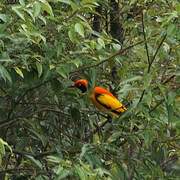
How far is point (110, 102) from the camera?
343 cm

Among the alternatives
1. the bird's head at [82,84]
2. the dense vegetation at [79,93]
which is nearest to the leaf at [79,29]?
the dense vegetation at [79,93]

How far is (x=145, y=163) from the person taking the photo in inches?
118

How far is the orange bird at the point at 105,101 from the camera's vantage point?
10.7ft

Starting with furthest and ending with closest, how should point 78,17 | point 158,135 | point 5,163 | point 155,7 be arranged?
point 155,7 → point 5,163 → point 158,135 → point 78,17

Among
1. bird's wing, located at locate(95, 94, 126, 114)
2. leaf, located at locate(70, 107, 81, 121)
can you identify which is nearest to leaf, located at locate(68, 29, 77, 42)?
leaf, located at locate(70, 107, 81, 121)

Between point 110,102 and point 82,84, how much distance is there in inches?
11.8

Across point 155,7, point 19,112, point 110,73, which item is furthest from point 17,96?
point 155,7

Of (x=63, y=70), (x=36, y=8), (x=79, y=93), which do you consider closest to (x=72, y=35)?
(x=63, y=70)

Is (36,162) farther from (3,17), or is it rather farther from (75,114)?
(3,17)

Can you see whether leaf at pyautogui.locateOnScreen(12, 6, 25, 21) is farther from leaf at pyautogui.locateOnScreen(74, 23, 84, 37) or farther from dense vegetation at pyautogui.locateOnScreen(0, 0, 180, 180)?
leaf at pyautogui.locateOnScreen(74, 23, 84, 37)

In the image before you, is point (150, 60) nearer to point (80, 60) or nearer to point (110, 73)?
point (80, 60)

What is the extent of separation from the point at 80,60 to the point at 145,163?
719mm

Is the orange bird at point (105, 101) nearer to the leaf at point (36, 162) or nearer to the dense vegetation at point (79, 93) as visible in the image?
the dense vegetation at point (79, 93)

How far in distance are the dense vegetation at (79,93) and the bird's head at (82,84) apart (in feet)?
0.13
